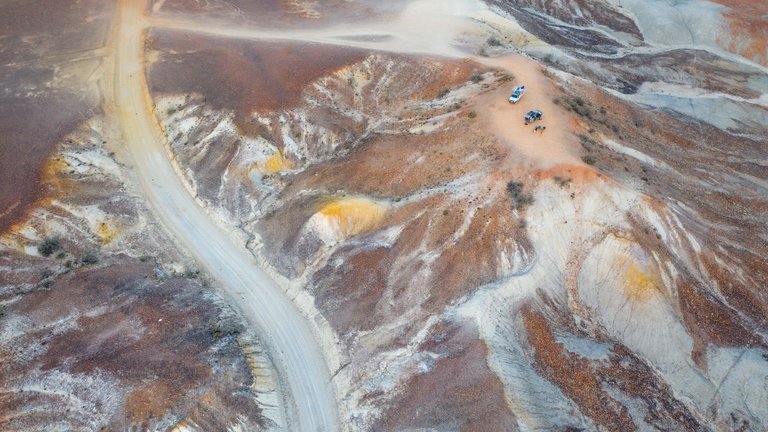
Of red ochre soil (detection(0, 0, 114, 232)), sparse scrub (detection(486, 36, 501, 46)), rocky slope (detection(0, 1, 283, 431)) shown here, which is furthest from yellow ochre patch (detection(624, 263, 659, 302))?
red ochre soil (detection(0, 0, 114, 232))

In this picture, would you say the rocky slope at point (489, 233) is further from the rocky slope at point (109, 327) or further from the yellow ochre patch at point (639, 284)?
the rocky slope at point (109, 327)

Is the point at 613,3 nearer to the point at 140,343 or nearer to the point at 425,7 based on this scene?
the point at 425,7

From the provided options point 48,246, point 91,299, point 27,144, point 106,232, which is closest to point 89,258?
point 106,232

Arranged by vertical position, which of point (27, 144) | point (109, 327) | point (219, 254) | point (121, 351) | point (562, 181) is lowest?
point (562, 181)

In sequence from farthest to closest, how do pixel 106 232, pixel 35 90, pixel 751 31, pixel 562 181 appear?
pixel 751 31, pixel 35 90, pixel 106 232, pixel 562 181

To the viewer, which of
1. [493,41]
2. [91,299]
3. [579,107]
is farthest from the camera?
[493,41]

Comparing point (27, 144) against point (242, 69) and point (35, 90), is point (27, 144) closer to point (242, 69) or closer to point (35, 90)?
point (35, 90)
